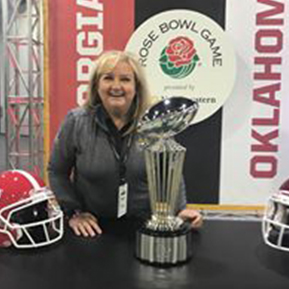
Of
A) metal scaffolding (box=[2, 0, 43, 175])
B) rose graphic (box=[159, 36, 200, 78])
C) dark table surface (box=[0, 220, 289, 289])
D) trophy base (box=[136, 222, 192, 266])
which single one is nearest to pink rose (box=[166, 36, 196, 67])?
rose graphic (box=[159, 36, 200, 78])

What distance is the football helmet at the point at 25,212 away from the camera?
1.27 meters

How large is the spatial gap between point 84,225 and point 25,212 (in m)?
0.23

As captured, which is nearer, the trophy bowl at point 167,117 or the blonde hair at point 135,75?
the trophy bowl at point 167,117

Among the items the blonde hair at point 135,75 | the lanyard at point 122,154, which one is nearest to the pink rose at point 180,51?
the blonde hair at point 135,75

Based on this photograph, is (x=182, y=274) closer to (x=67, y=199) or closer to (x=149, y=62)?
(x=67, y=199)

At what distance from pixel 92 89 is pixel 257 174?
163cm

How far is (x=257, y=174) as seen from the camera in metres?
3.06

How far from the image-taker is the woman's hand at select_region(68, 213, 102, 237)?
1433 millimetres

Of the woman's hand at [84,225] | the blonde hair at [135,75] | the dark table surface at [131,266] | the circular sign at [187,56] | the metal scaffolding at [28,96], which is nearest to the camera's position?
the dark table surface at [131,266]

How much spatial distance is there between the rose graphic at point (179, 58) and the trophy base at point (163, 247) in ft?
6.39

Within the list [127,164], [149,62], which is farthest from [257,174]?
[127,164]

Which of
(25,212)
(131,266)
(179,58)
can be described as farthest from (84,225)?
(179,58)

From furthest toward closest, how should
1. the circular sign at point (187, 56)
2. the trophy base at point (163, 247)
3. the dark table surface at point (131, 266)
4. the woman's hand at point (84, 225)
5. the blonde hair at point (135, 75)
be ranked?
the circular sign at point (187, 56), the blonde hair at point (135, 75), the woman's hand at point (84, 225), the trophy base at point (163, 247), the dark table surface at point (131, 266)

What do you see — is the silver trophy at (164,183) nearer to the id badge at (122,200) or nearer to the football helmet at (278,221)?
the football helmet at (278,221)
